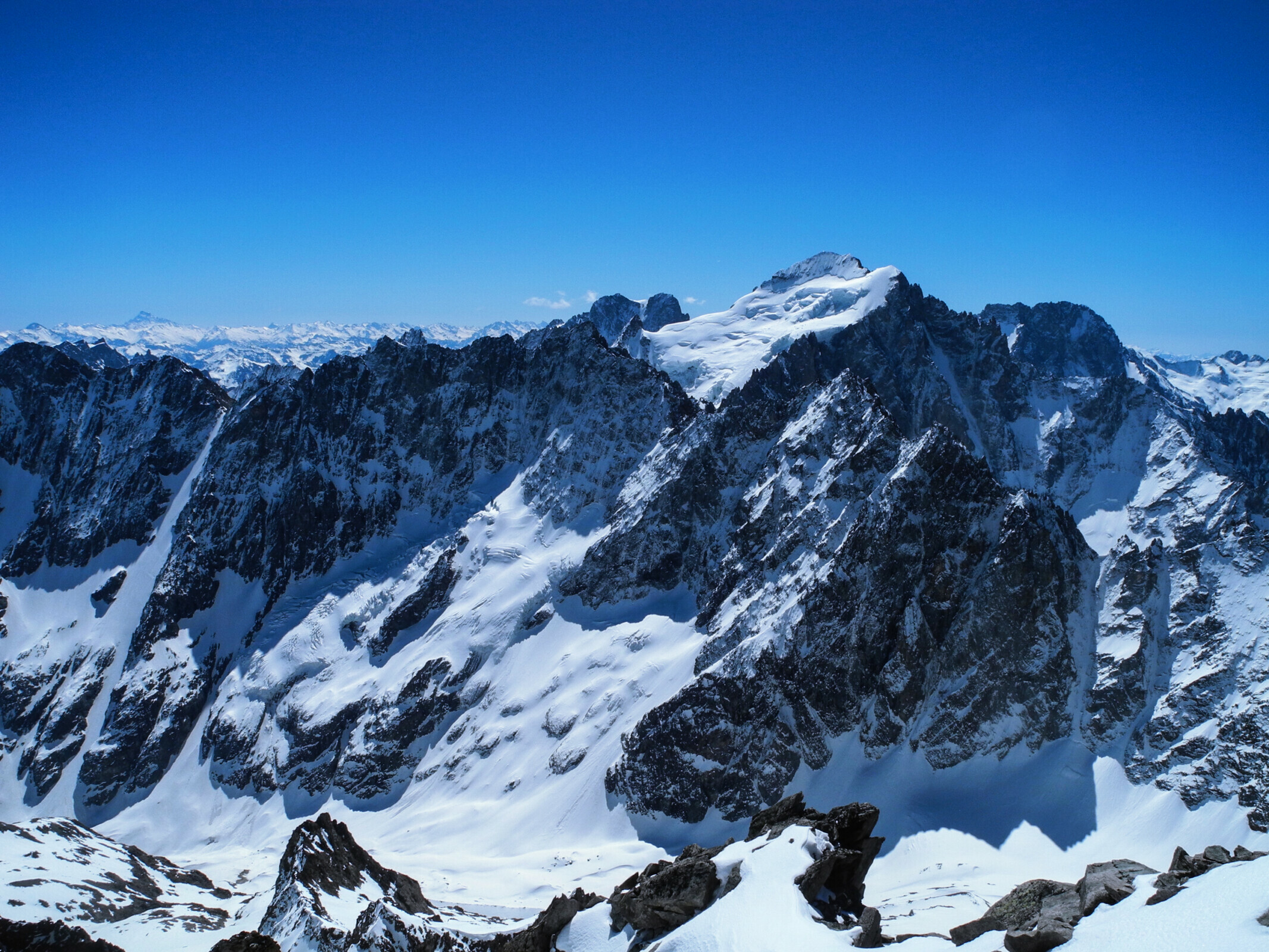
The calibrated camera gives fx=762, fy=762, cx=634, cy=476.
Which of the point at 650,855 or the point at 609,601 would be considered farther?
the point at 609,601

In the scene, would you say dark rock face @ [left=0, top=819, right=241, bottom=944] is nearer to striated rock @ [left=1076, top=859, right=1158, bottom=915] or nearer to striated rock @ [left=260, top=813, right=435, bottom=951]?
striated rock @ [left=260, top=813, right=435, bottom=951]

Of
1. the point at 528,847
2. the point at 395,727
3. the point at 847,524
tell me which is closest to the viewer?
the point at 528,847

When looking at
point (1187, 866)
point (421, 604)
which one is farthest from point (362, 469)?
point (1187, 866)

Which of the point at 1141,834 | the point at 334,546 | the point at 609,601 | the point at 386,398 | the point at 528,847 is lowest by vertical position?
the point at 528,847

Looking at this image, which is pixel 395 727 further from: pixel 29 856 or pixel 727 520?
pixel 727 520

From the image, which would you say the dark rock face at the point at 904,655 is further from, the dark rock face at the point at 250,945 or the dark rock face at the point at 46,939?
the dark rock face at the point at 46,939

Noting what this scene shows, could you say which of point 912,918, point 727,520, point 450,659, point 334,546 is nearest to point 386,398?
point 334,546

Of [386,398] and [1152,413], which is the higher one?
[1152,413]
